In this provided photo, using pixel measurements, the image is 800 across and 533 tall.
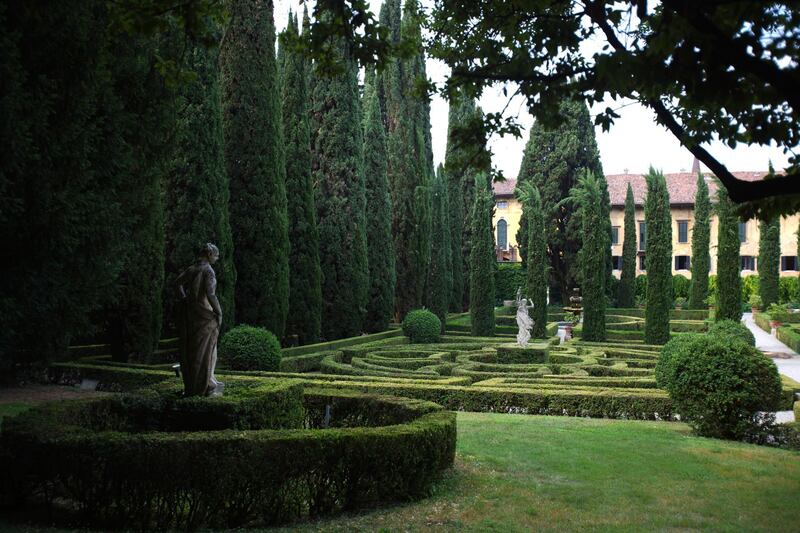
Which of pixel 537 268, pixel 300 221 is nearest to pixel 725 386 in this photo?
pixel 300 221

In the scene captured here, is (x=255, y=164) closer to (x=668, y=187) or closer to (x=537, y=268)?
(x=537, y=268)

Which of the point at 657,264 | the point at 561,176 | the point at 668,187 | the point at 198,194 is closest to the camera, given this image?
the point at 198,194

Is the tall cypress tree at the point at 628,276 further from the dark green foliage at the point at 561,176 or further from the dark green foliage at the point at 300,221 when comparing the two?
the dark green foliage at the point at 300,221

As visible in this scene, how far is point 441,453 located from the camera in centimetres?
703

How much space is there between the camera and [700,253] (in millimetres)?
38844

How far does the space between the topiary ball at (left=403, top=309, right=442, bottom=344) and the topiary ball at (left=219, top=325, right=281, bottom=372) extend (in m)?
9.09

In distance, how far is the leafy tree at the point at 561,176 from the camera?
40.1 metres

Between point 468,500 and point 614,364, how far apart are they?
11743 mm

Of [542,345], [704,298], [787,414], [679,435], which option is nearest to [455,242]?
[704,298]

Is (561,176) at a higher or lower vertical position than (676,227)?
higher

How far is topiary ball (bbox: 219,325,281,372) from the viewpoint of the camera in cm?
1459

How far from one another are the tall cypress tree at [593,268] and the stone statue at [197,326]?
18.3 meters

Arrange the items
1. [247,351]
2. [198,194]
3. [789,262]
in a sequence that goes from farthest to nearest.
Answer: [789,262] < [198,194] < [247,351]

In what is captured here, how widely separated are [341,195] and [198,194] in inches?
320
